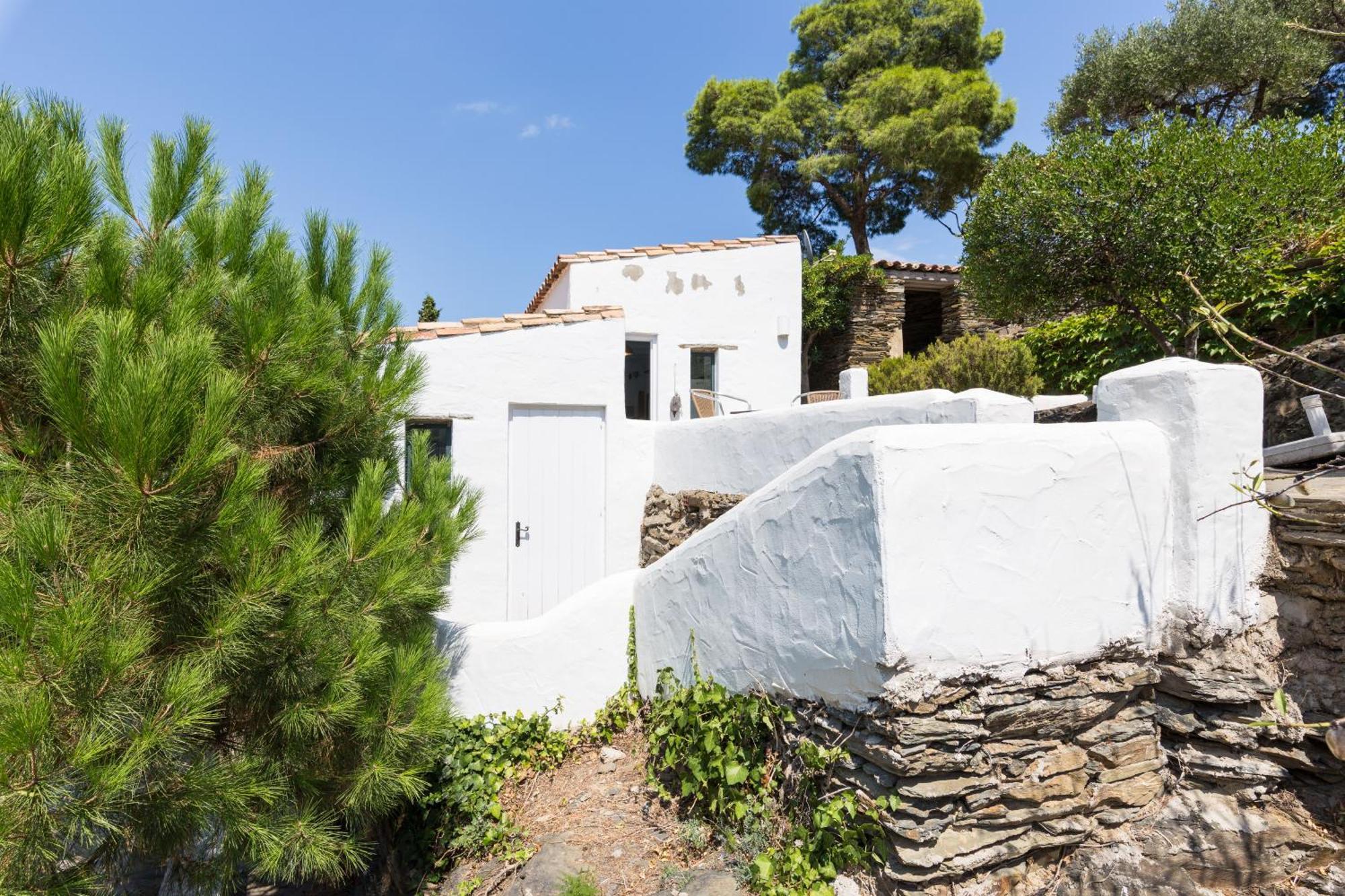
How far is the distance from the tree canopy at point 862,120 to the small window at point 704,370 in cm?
1017

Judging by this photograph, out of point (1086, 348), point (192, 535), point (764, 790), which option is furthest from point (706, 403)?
point (192, 535)

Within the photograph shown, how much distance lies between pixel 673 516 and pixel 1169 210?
5949 millimetres

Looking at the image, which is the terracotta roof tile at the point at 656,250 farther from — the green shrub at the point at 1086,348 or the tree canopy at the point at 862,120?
the tree canopy at the point at 862,120

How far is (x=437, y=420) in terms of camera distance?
7.22 meters

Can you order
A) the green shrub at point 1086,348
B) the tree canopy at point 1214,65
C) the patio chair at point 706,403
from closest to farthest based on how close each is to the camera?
the green shrub at point 1086,348, the patio chair at point 706,403, the tree canopy at point 1214,65

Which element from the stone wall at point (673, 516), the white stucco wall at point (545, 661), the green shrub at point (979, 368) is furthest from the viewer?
the green shrub at point (979, 368)

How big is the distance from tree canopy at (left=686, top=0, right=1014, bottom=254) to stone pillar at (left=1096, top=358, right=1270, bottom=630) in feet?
52.6

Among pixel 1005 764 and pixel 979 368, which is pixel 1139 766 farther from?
pixel 979 368

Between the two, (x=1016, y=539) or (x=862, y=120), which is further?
(x=862, y=120)

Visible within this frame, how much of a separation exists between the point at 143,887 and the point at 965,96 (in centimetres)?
2042

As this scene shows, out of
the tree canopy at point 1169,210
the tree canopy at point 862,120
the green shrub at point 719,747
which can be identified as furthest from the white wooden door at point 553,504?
the tree canopy at point 862,120

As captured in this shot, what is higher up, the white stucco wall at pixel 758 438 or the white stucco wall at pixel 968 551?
the white stucco wall at pixel 758 438

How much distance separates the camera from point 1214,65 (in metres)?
14.9

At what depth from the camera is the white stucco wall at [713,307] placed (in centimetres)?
1070
